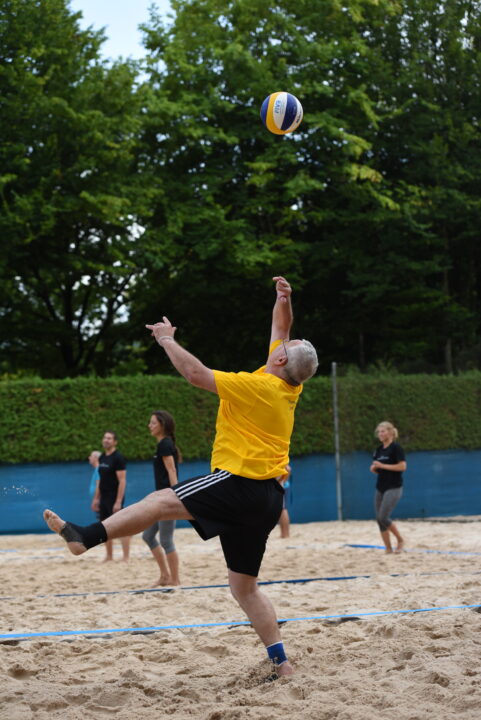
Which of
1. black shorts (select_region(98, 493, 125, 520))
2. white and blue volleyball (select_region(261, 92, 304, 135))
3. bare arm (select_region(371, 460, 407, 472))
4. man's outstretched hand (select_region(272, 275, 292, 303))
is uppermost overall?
white and blue volleyball (select_region(261, 92, 304, 135))

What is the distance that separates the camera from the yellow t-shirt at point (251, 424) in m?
4.94

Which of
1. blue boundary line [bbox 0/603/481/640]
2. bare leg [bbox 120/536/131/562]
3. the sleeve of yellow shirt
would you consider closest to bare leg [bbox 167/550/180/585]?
blue boundary line [bbox 0/603/481/640]

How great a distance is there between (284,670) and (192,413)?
42.7 ft

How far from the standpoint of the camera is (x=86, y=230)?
71.8 ft

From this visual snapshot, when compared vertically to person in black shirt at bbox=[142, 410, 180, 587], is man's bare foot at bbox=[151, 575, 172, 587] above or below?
below

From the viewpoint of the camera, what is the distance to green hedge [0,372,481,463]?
1678cm

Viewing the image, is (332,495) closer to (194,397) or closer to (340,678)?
(194,397)

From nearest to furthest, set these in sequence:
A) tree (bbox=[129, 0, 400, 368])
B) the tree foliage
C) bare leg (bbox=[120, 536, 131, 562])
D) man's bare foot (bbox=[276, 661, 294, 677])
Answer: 1. man's bare foot (bbox=[276, 661, 294, 677])
2. bare leg (bbox=[120, 536, 131, 562])
3. the tree foliage
4. tree (bbox=[129, 0, 400, 368])

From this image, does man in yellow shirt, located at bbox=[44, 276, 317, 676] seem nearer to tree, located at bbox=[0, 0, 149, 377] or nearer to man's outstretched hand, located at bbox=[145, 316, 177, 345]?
man's outstretched hand, located at bbox=[145, 316, 177, 345]

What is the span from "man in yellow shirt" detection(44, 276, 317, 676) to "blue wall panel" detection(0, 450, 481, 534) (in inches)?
455

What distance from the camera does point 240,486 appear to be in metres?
4.94

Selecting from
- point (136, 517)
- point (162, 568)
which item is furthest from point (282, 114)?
point (162, 568)

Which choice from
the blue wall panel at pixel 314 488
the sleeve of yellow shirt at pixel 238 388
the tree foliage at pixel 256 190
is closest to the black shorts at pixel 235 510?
the sleeve of yellow shirt at pixel 238 388

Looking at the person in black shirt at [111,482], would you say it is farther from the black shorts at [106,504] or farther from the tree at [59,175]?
the tree at [59,175]
